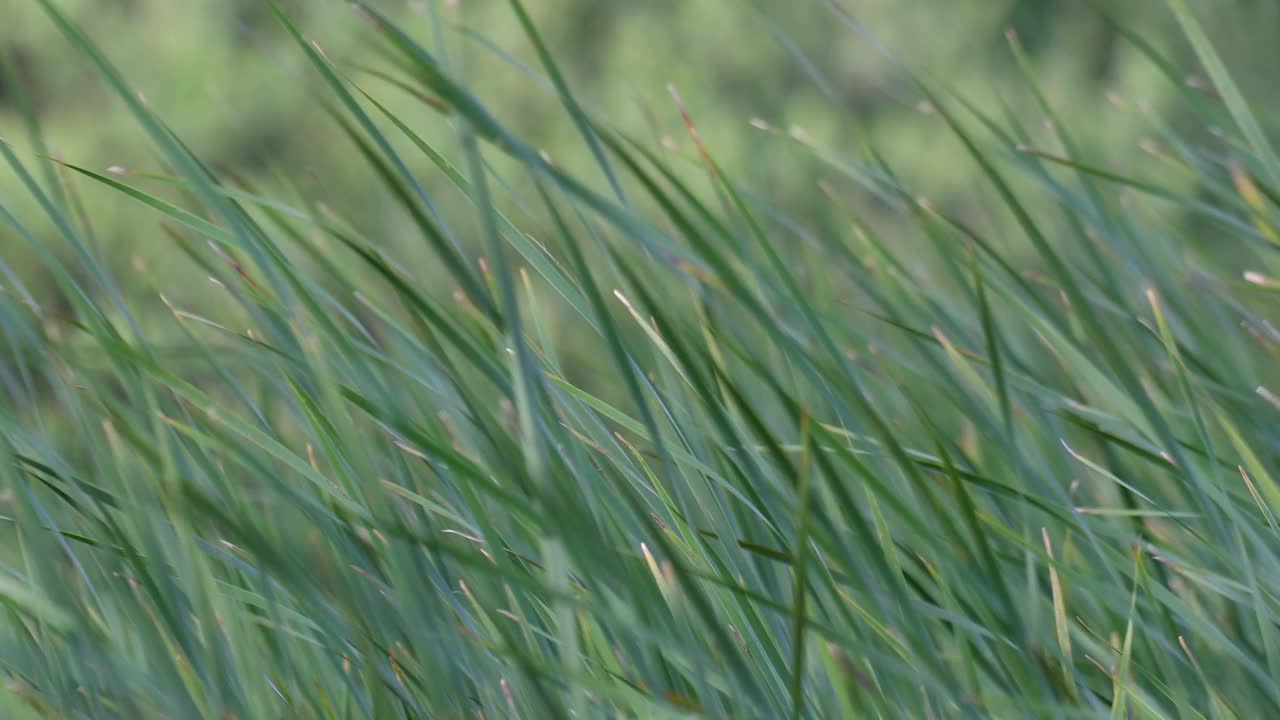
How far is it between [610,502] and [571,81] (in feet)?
8.88

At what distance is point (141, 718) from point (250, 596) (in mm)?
63

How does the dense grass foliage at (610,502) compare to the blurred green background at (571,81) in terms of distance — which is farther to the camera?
the blurred green background at (571,81)

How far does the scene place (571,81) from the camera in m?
3.12

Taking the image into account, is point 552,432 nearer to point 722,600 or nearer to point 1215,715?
point 722,600

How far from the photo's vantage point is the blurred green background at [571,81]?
284 centimetres

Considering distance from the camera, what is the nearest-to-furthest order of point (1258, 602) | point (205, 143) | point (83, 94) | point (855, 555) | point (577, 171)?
point (1258, 602) → point (855, 555) → point (577, 171) → point (205, 143) → point (83, 94)

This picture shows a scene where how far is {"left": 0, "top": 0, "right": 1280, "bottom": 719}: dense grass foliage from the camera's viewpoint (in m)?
0.40

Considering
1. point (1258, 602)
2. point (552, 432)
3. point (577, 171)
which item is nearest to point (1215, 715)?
point (1258, 602)

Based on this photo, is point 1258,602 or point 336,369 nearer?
point 1258,602

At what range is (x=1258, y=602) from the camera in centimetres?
44

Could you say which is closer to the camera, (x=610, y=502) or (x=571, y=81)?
(x=610, y=502)

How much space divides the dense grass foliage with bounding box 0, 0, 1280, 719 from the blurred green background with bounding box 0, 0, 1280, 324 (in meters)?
2.08

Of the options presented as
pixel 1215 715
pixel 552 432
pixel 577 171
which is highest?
pixel 552 432

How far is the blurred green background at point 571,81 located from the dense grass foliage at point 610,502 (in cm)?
208
